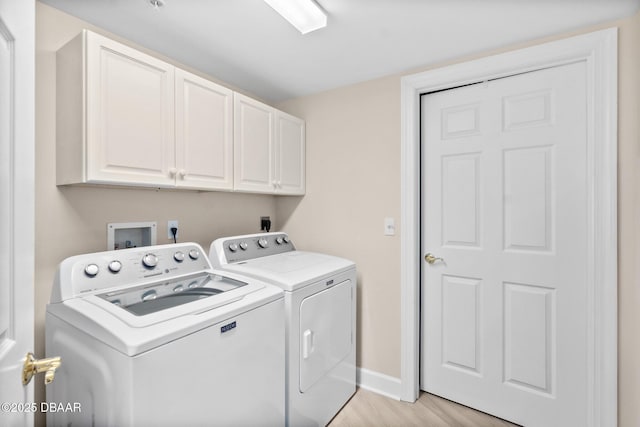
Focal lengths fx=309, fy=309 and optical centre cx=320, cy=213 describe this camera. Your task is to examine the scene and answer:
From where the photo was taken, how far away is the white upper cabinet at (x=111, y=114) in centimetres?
132

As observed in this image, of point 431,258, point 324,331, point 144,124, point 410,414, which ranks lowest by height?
point 410,414

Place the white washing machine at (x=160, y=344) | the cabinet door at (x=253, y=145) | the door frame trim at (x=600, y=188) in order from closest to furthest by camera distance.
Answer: the white washing machine at (x=160, y=344)
the door frame trim at (x=600, y=188)
the cabinet door at (x=253, y=145)

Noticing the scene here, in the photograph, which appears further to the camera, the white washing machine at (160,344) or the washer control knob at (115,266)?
the washer control knob at (115,266)

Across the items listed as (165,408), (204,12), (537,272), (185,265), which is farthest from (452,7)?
(165,408)

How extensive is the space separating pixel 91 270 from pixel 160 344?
62 centimetres

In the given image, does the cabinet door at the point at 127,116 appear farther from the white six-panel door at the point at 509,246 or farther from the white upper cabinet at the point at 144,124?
the white six-panel door at the point at 509,246

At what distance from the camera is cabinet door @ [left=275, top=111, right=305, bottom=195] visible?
2.32 meters

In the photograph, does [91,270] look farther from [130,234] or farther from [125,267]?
[130,234]

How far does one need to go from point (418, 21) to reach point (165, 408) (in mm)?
1990

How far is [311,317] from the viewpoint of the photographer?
67.3 inches

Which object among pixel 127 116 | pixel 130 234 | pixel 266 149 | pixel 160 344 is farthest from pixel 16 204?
pixel 266 149

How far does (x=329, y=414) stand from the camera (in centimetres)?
188

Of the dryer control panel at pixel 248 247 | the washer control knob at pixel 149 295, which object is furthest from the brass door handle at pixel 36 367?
the dryer control panel at pixel 248 247

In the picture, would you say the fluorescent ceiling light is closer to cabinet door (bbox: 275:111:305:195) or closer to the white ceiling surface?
the white ceiling surface
